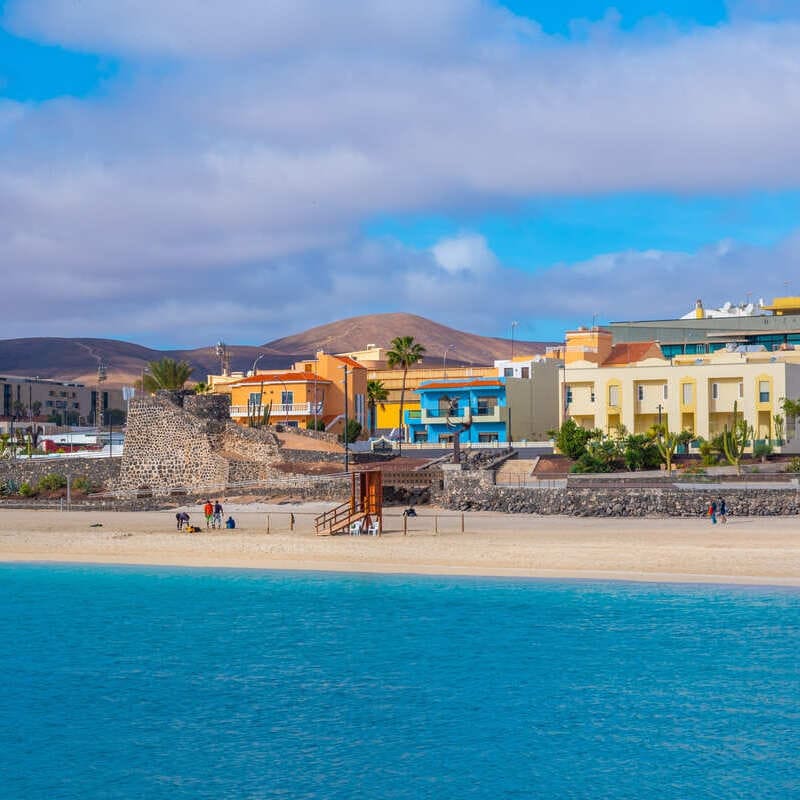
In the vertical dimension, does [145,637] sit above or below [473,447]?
below

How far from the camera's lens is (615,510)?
51250mm

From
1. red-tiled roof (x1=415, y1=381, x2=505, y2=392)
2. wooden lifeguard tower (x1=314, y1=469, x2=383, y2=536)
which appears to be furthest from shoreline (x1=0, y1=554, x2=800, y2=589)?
red-tiled roof (x1=415, y1=381, x2=505, y2=392)

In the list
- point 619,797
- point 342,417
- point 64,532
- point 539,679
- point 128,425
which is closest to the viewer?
point 619,797

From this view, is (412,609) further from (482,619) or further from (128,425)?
(128,425)

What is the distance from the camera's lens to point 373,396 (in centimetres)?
10012

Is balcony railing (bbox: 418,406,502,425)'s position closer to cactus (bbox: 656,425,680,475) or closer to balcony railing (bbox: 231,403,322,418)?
balcony railing (bbox: 231,403,322,418)

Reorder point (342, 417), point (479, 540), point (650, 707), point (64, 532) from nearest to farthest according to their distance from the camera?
1. point (650, 707)
2. point (479, 540)
3. point (64, 532)
4. point (342, 417)

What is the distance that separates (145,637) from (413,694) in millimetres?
9685

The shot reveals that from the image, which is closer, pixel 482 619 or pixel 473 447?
pixel 482 619

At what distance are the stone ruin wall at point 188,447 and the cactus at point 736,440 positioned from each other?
78.5ft

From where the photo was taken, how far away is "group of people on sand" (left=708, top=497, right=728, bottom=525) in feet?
158

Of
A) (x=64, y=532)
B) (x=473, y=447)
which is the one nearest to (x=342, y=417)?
(x=473, y=447)

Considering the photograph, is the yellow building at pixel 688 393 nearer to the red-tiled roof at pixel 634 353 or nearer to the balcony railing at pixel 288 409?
the red-tiled roof at pixel 634 353

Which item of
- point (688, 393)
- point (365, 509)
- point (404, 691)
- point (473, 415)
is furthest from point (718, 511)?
point (473, 415)
